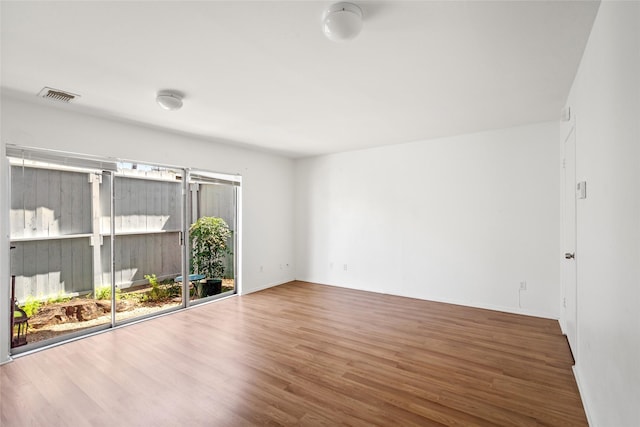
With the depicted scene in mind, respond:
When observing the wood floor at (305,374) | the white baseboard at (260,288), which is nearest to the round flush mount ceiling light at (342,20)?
the wood floor at (305,374)

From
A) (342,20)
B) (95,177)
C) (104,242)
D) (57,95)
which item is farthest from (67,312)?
(342,20)

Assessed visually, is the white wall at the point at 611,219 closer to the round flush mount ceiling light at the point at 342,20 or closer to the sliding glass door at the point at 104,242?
the round flush mount ceiling light at the point at 342,20

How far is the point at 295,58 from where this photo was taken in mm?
2219

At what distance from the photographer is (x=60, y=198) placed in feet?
11.0

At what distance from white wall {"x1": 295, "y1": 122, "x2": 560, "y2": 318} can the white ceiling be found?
0.83 m

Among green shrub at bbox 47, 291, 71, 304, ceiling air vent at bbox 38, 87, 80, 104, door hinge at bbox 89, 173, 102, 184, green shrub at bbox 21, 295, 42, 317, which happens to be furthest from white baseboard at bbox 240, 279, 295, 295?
ceiling air vent at bbox 38, 87, 80, 104

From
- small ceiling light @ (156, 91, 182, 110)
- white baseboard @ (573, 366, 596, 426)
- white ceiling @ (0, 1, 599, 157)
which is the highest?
white ceiling @ (0, 1, 599, 157)

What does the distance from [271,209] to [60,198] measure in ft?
10.6

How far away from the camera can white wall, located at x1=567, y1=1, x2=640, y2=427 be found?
1175mm

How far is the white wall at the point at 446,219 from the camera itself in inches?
154

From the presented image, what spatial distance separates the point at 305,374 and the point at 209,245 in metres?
2.98

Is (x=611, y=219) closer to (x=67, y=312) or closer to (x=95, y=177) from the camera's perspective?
(x=95, y=177)

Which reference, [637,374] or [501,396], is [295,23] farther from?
[501,396]

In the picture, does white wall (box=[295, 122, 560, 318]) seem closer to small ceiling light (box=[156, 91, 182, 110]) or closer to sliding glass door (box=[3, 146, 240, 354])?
sliding glass door (box=[3, 146, 240, 354])
